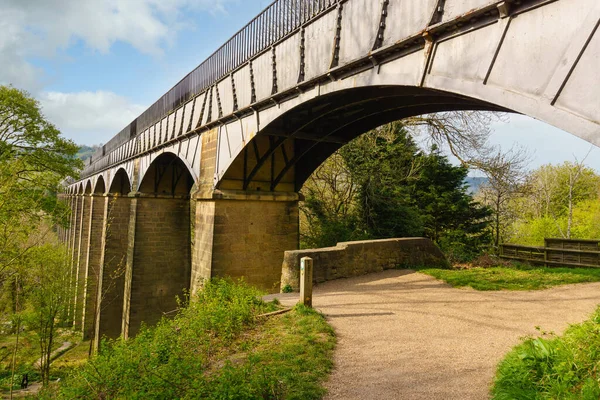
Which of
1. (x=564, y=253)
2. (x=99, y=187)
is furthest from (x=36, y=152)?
(x=564, y=253)

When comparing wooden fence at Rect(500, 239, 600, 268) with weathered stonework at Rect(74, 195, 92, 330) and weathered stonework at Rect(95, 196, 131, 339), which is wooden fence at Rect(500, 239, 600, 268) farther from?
weathered stonework at Rect(74, 195, 92, 330)

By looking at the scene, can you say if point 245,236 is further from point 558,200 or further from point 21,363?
point 558,200

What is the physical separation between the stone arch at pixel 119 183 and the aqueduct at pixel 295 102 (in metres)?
3.14

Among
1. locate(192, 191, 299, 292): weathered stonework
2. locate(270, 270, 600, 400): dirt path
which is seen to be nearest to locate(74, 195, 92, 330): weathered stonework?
locate(192, 191, 299, 292): weathered stonework

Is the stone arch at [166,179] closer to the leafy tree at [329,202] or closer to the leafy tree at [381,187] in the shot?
the leafy tree at [329,202]

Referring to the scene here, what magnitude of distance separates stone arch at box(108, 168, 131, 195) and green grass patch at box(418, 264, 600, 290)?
2035cm

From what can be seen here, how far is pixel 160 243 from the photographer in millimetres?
16469

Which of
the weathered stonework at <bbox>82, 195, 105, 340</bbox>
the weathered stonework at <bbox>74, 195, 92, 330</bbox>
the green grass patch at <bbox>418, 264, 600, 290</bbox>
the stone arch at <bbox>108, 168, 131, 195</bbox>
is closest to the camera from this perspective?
the green grass patch at <bbox>418, 264, 600, 290</bbox>

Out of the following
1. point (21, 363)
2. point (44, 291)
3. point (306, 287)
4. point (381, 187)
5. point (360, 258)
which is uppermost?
point (381, 187)

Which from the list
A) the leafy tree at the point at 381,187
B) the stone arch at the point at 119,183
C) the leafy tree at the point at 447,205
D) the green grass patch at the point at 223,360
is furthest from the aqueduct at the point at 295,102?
the leafy tree at the point at 447,205

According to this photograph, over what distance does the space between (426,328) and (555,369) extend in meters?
2.38

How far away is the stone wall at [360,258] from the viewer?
840cm

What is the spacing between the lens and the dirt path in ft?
12.5

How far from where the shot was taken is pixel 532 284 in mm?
8242
